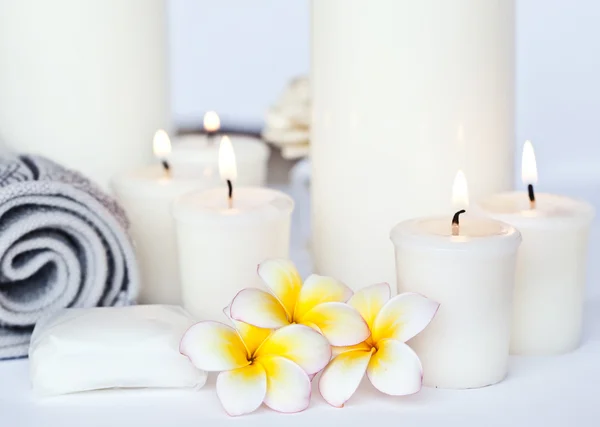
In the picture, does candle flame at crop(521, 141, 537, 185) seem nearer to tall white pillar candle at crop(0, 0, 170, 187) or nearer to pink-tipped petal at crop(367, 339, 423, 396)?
pink-tipped petal at crop(367, 339, 423, 396)

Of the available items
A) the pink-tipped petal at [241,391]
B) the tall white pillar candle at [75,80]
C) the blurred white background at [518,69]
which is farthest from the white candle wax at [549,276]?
the tall white pillar candle at [75,80]

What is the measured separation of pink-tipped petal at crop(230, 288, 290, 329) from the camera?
719 millimetres

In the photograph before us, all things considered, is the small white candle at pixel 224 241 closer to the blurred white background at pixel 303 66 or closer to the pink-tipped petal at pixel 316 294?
the pink-tipped petal at pixel 316 294

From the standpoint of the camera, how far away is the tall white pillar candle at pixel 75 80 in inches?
42.7

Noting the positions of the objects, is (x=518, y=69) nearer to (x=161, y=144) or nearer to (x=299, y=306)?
(x=161, y=144)

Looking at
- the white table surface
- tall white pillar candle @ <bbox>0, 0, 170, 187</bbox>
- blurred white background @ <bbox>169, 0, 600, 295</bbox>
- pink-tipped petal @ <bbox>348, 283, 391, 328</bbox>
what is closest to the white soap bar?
the white table surface

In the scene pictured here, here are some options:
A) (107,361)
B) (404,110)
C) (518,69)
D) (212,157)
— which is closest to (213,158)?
(212,157)

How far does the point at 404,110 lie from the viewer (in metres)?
0.86

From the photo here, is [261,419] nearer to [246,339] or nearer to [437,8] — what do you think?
[246,339]

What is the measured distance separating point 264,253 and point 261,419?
160mm

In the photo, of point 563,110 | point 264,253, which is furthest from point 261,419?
point 563,110

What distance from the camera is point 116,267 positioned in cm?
85

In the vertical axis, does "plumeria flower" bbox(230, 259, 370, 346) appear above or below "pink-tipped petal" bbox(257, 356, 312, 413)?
above

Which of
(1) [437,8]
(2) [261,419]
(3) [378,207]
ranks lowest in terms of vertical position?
(2) [261,419]
